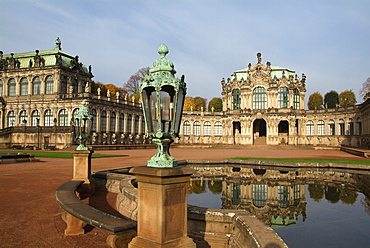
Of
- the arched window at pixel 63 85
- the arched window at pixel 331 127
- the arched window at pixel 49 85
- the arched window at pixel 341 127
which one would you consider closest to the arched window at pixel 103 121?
the arched window at pixel 63 85

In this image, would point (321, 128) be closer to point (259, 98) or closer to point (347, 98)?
point (259, 98)

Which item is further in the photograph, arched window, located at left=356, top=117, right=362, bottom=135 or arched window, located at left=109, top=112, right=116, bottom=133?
arched window, located at left=356, top=117, right=362, bottom=135

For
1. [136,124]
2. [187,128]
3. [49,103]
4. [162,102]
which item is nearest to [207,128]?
[187,128]

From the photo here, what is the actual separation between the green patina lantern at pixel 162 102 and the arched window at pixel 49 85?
54.7m

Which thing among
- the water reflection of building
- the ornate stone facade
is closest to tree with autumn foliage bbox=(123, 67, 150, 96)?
the ornate stone facade

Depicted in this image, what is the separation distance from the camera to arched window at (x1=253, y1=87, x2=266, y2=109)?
2727 inches

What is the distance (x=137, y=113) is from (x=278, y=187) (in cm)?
5097

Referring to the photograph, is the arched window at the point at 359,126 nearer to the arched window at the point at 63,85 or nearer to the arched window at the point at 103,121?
the arched window at the point at 103,121

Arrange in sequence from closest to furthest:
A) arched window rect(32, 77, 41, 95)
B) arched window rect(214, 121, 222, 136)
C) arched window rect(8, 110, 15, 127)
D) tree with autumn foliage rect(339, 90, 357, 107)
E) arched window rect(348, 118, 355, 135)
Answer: arched window rect(32, 77, 41, 95)
arched window rect(8, 110, 15, 127)
arched window rect(348, 118, 355, 135)
arched window rect(214, 121, 222, 136)
tree with autumn foliage rect(339, 90, 357, 107)

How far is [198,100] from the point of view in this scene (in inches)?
4540

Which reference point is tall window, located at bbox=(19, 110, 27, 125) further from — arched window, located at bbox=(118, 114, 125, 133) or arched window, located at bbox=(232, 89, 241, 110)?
arched window, located at bbox=(232, 89, 241, 110)

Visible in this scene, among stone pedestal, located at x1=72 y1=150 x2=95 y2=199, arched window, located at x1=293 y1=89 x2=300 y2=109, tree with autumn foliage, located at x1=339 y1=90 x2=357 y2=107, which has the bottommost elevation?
stone pedestal, located at x1=72 y1=150 x2=95 y2=199

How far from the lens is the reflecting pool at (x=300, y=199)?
873 centimetres

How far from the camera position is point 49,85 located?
5622 centimetres
